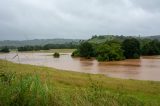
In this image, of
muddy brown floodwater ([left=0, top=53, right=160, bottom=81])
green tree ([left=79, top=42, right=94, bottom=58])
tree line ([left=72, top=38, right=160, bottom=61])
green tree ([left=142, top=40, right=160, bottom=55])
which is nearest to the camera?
muddy brown floodwater ([left=0, top=53, right=160, bottom=81])

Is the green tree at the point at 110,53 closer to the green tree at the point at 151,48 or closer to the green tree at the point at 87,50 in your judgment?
the green tree at the point at 87,50

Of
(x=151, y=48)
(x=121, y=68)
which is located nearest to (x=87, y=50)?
(x=151, y=48)

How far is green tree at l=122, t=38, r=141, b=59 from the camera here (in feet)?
213

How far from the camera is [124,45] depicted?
65.8 metres

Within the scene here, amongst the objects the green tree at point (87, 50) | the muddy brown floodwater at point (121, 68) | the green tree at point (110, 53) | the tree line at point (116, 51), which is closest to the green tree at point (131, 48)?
the tree line at point (116, 51)

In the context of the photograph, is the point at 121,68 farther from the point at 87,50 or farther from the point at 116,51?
the point at 87,50

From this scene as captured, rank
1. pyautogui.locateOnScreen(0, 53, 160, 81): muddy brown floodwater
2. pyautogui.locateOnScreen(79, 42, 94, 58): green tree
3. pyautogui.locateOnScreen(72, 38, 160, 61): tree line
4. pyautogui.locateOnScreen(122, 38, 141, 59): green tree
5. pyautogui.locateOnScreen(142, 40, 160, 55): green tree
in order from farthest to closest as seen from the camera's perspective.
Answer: pyautogui.locateOnScreen(142, 40, 160, 55): green tree
pyautogui.locateOnScreen(79, 42, 94, 58): green tree
pyautogui.locateOnScreen(122, 38, 141, 59): green tree
pyautogui.locateOnScreen(72, 38, 160, 61): tree line
pyautogui.locateOnScreen(0, 53, 160, 81): muddy brown floodwater

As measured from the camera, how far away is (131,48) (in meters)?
65.6

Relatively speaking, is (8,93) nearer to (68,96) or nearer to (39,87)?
(39,87)

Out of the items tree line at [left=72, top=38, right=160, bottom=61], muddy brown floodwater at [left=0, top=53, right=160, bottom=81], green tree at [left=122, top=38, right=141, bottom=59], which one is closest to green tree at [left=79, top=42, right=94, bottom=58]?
tree line at [left=72, top=38, right=160, bottom=61]

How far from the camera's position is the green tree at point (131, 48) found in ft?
213

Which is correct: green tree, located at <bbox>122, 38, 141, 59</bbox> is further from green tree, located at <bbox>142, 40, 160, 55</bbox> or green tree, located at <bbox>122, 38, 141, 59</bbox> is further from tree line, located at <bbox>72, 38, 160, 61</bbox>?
green tree, located at <bbox>142, 40, 160, 55</bbox>

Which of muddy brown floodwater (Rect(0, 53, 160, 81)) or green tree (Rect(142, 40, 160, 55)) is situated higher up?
green tree (Rect(142, 40, 160, 55))

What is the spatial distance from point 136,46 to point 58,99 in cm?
6161
